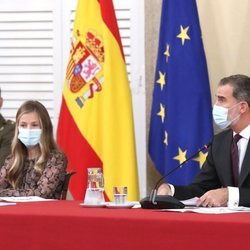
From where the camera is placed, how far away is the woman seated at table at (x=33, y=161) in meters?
4.00

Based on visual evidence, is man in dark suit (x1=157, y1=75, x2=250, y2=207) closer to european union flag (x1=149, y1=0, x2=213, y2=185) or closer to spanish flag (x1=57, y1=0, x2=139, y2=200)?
european union flag (x1=149, y1=0, x2=213, y2=185)

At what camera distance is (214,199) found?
311cm

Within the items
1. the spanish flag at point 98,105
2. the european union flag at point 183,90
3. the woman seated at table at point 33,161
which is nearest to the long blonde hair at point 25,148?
the woman seated at table at point 33,161

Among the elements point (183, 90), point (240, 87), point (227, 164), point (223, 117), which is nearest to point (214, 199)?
point (227, 164)

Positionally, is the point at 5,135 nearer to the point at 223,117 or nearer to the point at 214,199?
the point at 223,117

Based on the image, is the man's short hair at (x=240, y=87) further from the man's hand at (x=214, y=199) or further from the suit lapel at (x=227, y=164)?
the man's hand at (x=214, y=199)

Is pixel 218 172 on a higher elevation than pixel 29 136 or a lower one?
lower

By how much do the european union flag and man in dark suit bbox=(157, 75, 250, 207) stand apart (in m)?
0.91

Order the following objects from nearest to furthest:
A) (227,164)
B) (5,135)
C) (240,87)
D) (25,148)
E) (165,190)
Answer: (165,190) → (227,164) → (240,87) → (25,148) → (5,135)

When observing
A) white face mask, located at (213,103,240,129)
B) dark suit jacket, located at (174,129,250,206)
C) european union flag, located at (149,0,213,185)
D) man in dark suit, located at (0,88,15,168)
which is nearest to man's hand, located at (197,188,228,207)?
dark suit jacket, located at (174,129,250,206)

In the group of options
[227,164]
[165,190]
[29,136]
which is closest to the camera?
[165,190]

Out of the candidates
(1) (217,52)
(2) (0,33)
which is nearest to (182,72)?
(1) (217,52)

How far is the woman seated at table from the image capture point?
3996mm

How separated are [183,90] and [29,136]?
110 cm
